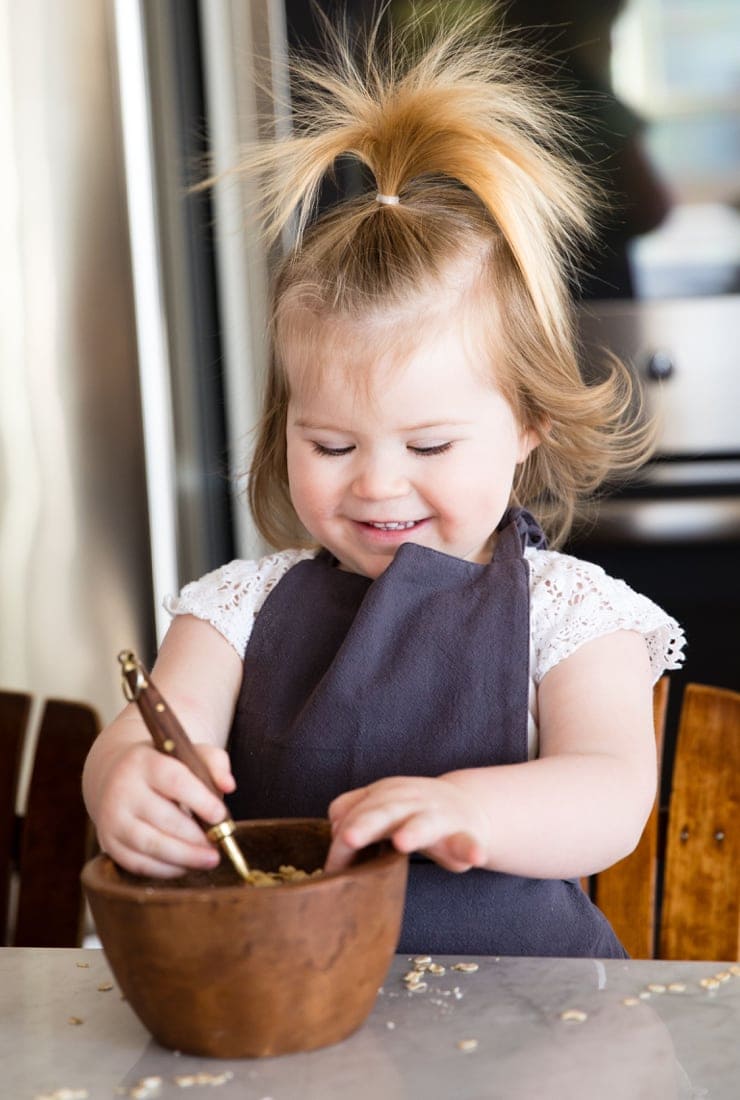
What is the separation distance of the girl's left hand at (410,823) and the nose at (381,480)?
1.08 feet

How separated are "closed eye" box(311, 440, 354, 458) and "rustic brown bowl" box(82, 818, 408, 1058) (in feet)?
1.50

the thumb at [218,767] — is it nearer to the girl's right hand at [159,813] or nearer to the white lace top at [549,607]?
the girl's right hand at [159,813]

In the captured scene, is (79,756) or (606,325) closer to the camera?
(79,756)

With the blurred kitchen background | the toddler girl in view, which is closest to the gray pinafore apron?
the toddler girl

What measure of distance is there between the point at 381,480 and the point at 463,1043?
473mm

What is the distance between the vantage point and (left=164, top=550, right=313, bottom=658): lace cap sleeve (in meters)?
1.17

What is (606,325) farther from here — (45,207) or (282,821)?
(282,821)

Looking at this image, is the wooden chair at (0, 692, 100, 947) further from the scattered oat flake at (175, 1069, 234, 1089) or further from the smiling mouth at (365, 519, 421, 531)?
the scattered oat flake at (175, 1069, 234, 1089)

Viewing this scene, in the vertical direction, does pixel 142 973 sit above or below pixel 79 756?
above

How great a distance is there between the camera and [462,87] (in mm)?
1165

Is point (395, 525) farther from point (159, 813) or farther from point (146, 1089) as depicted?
point (146, 1089)

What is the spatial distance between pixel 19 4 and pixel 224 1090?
187cm

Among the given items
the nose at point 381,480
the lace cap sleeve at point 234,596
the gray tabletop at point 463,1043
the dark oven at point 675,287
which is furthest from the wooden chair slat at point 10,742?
the dark oven at point 675,287

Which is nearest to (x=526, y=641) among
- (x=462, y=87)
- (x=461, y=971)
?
(x=461, y=971)
